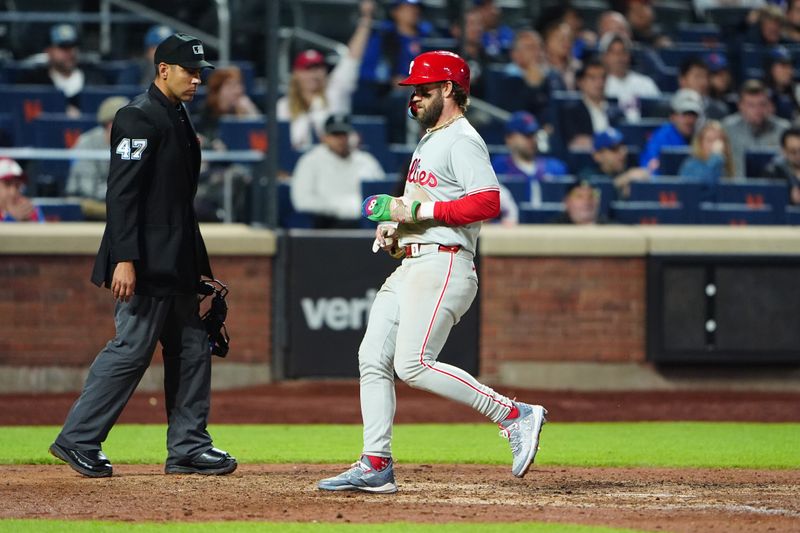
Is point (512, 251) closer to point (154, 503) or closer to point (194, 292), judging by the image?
point (194, 292)

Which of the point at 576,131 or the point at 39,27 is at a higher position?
the point at 39,27

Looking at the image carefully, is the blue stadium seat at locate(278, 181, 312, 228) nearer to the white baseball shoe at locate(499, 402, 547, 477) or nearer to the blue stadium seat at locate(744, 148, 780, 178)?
the blue stadium seat at locate(744, 148, 780, 178)

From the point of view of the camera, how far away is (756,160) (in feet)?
47.6

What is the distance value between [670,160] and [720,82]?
2487 millimetres

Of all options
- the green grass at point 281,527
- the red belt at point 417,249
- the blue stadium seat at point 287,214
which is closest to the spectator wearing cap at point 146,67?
the blue stadium seat at point 287,214

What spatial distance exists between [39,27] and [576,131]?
5770 millimetres

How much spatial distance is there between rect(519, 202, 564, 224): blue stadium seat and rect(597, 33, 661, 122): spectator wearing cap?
10.2 ft

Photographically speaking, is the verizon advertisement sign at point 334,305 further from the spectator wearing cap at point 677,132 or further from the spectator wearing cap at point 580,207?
the spectator wearing cap at point 677,132

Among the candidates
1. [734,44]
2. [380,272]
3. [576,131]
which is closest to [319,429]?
[380,272]

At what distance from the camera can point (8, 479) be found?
6.75 metres

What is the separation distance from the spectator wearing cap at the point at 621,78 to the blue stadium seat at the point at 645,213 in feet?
8.41

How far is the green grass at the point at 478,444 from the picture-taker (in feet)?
25.4

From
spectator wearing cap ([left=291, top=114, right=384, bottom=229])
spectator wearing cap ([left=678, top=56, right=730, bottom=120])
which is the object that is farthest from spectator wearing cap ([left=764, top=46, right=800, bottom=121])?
spectator wearing cap ([left=291, top=114, right=384, bottom=229])

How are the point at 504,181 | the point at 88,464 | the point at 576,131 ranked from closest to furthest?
the point at 88,464, the point at 504,181, the point at 576,131
